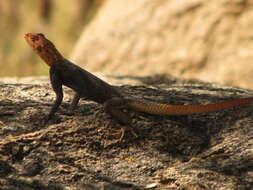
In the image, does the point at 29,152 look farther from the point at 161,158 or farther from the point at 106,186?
the point at 161,158

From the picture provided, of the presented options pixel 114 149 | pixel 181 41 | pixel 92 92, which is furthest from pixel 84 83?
pixel 181 41

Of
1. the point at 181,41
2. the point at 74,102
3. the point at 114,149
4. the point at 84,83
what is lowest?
A: the point at 114,149

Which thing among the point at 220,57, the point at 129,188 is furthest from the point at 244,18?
the point at 129,188

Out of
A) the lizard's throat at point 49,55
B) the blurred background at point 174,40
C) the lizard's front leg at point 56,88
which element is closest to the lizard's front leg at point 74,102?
the lizard's front leg at point 56,88

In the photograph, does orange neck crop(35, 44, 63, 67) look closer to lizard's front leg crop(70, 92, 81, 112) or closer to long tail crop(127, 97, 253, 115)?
lizard's front leg crop(70, 92, 81, 112)

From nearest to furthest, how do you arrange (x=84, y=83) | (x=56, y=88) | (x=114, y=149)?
(x=114, y=149) < (x=56, y=88) < (x=84, y=83)

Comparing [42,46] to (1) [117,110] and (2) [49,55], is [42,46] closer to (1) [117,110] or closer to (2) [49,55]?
(2) [49,55]

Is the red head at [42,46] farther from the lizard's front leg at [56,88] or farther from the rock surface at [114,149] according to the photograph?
the rock surface at [114,149]

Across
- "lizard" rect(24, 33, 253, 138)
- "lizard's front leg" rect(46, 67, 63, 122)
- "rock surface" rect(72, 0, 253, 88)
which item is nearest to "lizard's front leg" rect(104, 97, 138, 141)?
"lizard" rect(24, 33, 253, 138)
